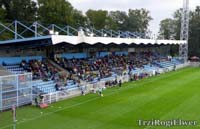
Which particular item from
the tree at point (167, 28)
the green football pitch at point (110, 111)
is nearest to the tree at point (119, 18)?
the tree at point (167, 28)

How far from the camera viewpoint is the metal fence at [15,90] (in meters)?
26.7

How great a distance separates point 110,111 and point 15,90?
7.56 m

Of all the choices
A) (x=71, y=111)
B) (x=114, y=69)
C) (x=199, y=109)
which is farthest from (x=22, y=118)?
(x=114, y=69)

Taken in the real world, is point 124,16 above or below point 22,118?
above

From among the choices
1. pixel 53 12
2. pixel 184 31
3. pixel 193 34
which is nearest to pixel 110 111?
pixel 53 12

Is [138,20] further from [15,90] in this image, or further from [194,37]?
[15,90]

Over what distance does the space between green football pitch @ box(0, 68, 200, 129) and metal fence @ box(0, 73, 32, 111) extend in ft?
3.05

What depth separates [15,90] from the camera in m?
28.0

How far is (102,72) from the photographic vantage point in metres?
46.2

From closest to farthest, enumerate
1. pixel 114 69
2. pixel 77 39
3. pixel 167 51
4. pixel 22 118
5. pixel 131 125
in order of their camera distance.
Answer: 1. pixel 131 125
2. pixel 22 118
3. pixel 77 39
4. pixel 114 69
5. pixel 167 51

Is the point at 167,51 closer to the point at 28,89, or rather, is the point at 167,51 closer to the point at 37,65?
the point at 37,65

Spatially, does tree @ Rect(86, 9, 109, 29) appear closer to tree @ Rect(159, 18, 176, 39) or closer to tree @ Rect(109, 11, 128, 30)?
tree @ Rect(109, 11, 128, 30)

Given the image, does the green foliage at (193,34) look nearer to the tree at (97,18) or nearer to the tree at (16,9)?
the tree at (97,18)

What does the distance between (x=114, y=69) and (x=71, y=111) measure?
83.0 ft
